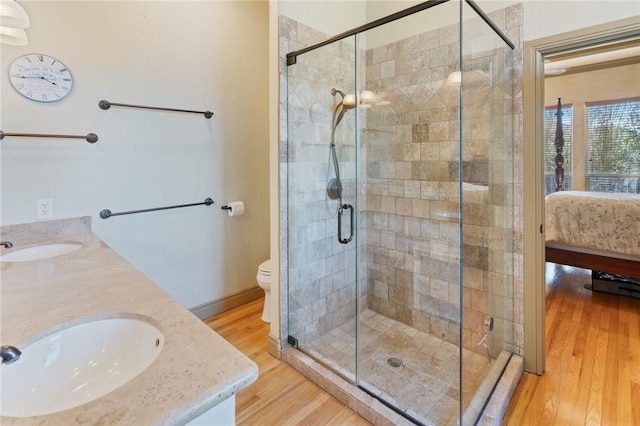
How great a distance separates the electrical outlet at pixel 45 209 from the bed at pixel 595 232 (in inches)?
174

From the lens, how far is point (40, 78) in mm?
1854

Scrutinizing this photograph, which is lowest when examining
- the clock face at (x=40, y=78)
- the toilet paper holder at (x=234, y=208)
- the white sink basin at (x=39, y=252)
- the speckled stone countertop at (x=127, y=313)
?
the speckled stone countertop at (x=127, y=313)

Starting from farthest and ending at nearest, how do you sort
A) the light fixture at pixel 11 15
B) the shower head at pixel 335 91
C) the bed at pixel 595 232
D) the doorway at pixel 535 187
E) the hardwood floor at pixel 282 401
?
the bed at pixel 595 232 < the shower head at pixel 335 91 < the doorway at pixel 535 187 < the hardwood floor at pixel 282 401 < the light fixture at pixel 11 15

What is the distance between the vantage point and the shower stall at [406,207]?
1.97 metres

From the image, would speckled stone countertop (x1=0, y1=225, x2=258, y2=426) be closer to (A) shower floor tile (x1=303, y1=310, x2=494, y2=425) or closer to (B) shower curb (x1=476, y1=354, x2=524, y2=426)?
(A) shower floor tile (x1=303, y1=310, x2=494, y2=425)

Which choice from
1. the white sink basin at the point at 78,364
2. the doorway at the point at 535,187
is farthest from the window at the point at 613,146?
the white sink basin at the point at 78,364

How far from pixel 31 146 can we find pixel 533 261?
9.94 feet

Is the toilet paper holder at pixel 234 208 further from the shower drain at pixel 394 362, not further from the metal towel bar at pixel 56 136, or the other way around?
the shower drain at pixel 394 362

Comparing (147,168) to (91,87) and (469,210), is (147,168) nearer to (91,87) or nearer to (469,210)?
(91,87)

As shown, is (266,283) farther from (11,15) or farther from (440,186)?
(11,15)

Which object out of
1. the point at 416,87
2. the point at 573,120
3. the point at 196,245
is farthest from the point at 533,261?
the point at 573,120

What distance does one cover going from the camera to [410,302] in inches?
105

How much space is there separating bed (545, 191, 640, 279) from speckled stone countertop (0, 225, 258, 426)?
378 cm

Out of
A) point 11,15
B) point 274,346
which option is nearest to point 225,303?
point 274,346
